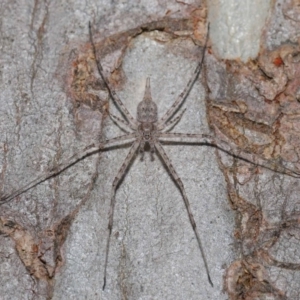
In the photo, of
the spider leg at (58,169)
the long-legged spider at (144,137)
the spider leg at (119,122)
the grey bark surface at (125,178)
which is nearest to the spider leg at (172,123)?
the long-legged spider at (144,137)

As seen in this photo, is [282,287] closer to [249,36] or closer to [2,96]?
[249,36]

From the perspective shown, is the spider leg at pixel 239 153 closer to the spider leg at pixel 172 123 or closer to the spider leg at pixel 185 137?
the spider leg at pixel 185 137

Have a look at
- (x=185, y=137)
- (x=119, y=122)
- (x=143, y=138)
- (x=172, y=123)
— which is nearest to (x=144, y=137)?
(x=143, y=138)

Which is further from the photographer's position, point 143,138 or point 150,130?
point 150,130

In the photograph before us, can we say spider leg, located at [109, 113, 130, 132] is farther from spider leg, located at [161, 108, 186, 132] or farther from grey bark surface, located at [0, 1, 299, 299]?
spider leg, located at [161, 108, 186, 132]

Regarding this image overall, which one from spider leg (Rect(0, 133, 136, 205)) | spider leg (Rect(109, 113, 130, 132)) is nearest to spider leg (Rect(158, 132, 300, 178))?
spider leg (Rect(109, 113, 130, 132))

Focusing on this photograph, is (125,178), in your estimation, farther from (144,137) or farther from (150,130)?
(150,130)

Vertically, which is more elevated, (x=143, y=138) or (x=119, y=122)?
(x=143, y=138)

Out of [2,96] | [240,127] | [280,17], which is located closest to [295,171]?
[240,127]
